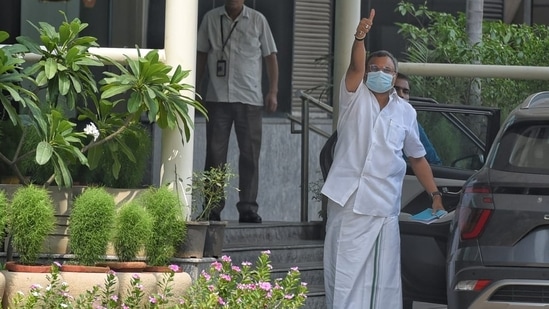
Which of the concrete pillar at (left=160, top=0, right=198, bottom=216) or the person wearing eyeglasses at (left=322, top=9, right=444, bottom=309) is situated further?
the concrete pillar at (left=160, top=0, right=198, bottom=216)


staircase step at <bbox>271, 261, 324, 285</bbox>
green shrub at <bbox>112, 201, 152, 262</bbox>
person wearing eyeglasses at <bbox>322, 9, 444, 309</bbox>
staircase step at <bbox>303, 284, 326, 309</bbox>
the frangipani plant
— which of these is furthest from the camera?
staircase step at <bbox>271, 261, 324, 285</bbox>

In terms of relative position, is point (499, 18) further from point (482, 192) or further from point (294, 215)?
point (482, 192)

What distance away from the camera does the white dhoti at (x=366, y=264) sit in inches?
372

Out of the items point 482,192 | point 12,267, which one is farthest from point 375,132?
point 12,267

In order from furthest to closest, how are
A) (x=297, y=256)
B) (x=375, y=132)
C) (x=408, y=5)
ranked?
1. (x=408, y=5)
2. (x=297, y=256)
3. (x=375, y=132)

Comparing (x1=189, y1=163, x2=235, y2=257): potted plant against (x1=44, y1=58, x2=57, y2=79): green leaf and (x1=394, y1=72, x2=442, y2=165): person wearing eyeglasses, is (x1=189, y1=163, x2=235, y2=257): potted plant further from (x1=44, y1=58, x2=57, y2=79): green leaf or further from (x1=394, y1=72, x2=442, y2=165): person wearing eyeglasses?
(x1=394, y1=72, x2=442, y2=165): person wearing eyeglasses

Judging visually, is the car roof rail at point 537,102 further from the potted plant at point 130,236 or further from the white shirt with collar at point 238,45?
the white shirt with collar at point 238,45

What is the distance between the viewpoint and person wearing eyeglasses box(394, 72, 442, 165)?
1059 cm

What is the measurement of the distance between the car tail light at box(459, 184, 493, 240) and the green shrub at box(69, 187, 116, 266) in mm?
2184

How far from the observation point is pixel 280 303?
8227mm

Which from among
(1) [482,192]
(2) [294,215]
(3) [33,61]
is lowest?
(2) [294,215]

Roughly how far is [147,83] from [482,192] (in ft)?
7.43

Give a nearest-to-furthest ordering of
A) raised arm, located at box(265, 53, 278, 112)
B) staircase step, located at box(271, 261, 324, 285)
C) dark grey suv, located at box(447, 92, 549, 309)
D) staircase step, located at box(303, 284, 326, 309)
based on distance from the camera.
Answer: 1. dark grey suv, located at box(447, 92, 549, 309)
2. staircase step, located at box(303, 284, 326, 309)
3. staircase step, located at box(271, 261, 324, 285)
4. raised arm, located at box(265, 53, 278, 112)

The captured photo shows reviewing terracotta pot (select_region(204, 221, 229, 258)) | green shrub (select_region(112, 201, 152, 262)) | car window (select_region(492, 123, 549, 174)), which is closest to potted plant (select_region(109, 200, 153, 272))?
green shrub (select_region(112, 201, 152, 262))
